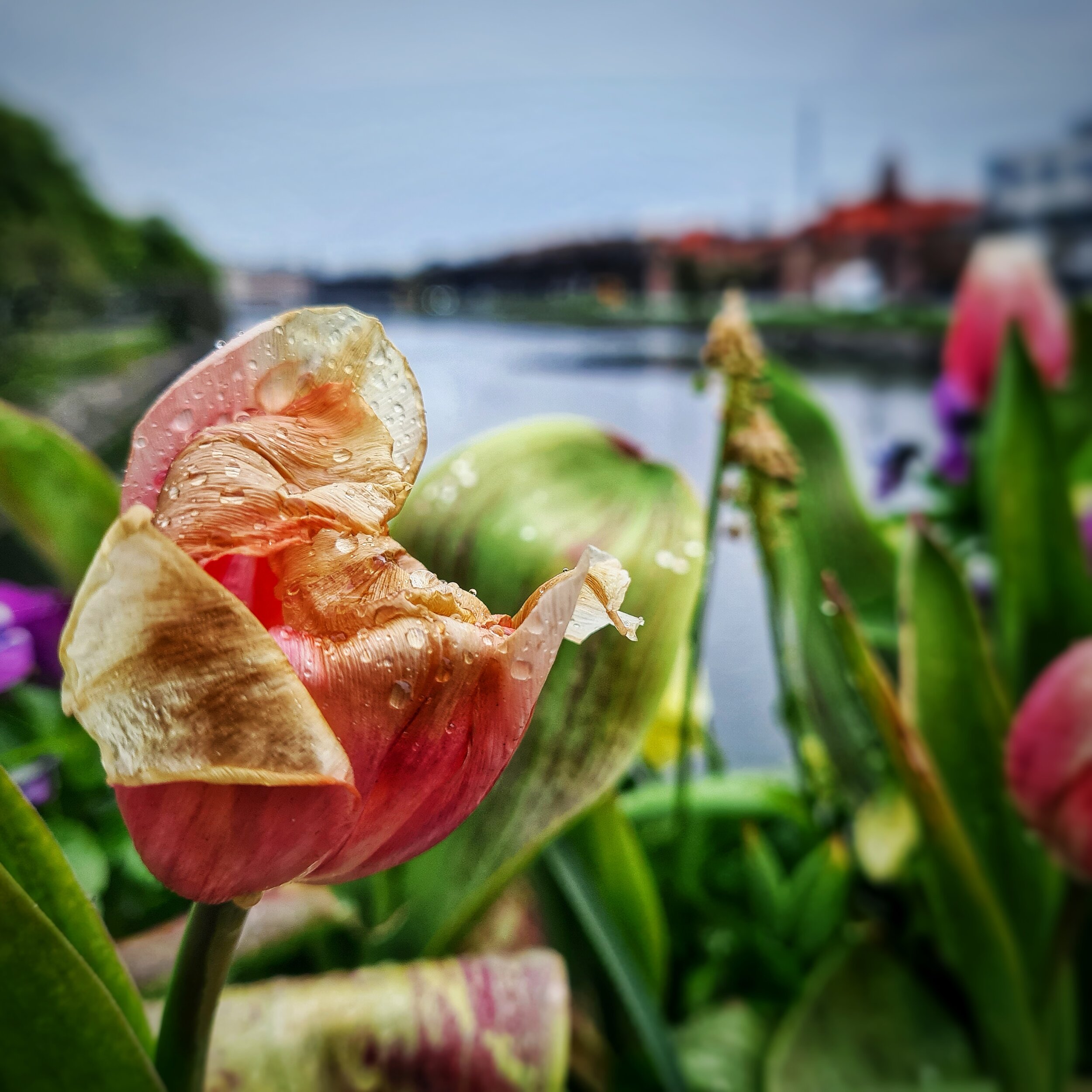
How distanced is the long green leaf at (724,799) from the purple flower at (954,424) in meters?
0.26

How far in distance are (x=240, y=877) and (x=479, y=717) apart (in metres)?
0.03

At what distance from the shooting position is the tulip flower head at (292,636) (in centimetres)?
7

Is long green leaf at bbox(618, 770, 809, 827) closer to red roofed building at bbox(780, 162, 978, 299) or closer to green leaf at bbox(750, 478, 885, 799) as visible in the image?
green leaf at bbox(750, 478, 885, 799)

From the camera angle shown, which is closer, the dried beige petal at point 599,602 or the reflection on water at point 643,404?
the dried beige petal at point 599,602

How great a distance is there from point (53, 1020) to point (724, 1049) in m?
0.24

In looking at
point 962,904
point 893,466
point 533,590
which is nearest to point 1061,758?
point 962,904

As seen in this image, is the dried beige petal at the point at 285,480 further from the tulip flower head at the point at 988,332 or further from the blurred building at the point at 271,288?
the tulip flower head at the point at 988,332

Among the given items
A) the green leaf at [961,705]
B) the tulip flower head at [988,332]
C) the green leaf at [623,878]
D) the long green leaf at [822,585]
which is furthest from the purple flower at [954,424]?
the green leaf at [623,878]

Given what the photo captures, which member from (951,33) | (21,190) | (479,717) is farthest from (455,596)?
(951,33)

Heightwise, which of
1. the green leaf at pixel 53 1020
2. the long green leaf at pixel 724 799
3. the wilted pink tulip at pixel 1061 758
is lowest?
the long green leaf at pixel 724 799

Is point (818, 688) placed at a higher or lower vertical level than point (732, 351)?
lower

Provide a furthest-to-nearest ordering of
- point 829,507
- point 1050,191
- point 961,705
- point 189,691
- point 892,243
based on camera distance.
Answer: point 1050,191, point 892,243, point 829,507, point 961,705, point 189,691

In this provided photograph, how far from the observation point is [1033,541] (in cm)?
32

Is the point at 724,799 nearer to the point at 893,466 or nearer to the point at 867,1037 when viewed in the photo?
the point at 867,1037
